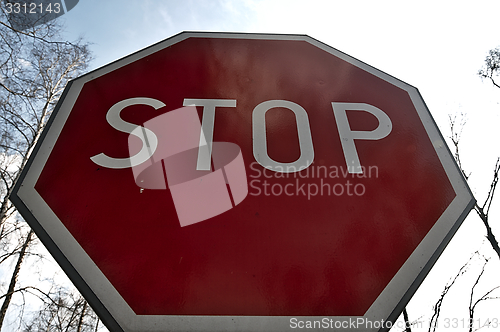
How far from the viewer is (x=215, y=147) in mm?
806

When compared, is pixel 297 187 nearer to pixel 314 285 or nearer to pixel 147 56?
pixel 314 285

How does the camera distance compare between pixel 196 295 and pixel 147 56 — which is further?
pixel 147 56

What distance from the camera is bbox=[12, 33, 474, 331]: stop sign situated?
59 cm

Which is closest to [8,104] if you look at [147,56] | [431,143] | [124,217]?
[147,56]

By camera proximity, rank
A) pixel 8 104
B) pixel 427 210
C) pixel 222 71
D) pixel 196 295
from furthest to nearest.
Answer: pixel 8 104
pixel 222 71
pixel 427 210
pixel 196 295

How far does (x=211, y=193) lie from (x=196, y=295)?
0.25m

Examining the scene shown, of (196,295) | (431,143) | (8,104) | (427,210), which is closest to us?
(196,295)

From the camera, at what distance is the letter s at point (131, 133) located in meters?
0.78
